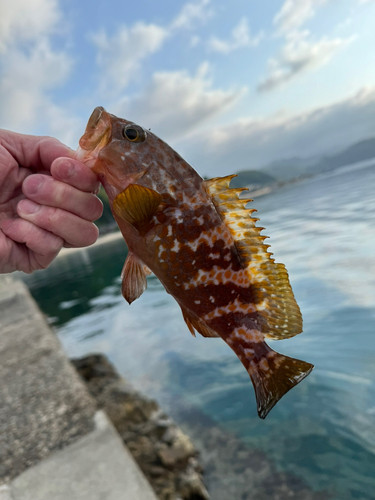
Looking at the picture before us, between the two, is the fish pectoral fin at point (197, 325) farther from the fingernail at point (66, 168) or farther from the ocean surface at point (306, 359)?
the ocean surface at point (306, 359)

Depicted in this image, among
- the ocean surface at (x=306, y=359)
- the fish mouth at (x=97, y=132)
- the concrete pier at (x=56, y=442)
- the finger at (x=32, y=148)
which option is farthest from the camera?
the ocean surface at (x=306, y=359)

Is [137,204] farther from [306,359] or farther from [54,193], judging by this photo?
[306,359]

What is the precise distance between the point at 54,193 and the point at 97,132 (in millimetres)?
542

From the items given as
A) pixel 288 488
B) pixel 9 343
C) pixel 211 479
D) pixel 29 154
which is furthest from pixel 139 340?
pixel 29 154

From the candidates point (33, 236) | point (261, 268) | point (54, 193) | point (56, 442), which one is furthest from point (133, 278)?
point (56, 442)

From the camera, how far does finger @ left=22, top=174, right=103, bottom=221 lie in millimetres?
2352

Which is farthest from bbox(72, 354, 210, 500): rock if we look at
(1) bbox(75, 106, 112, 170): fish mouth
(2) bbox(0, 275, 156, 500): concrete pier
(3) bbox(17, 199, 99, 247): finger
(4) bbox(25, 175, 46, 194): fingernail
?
(1) bbox(75, 106, 112, 170): fish mouth

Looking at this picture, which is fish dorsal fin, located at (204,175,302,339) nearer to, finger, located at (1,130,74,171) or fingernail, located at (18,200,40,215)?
fingernail, located at (18,200,40,215)

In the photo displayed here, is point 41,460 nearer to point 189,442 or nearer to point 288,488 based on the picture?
point 189,442

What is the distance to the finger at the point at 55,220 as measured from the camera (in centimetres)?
243

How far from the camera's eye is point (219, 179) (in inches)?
81.9

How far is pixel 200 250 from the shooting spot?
6.49ft

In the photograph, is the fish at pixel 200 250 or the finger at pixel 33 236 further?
the finger at pixel 33 236

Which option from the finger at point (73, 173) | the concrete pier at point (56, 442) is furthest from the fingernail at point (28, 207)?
the concrete pier at point (56, 442)
